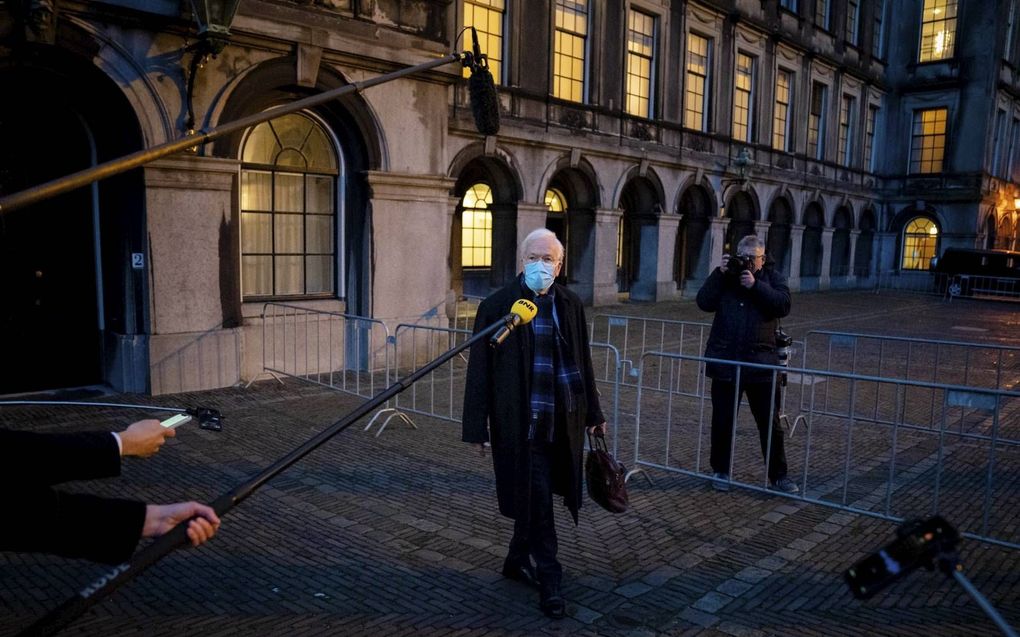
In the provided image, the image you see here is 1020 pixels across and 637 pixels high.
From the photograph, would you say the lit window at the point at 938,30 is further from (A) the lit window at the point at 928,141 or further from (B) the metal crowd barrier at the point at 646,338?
(B) the metal crowd barrier at the point at 646,338

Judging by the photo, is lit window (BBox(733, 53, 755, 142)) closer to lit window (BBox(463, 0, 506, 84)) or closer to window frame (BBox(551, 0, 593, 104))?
window frame (BBox(551, 0, 593, 104))

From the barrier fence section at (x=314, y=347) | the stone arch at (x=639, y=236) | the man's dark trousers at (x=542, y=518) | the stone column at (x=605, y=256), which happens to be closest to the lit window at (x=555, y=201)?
the stone column at (x=605, y=256)

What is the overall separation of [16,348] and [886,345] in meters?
15.4

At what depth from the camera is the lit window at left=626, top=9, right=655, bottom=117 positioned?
1878 centimetres

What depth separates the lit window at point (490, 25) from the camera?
578 inches

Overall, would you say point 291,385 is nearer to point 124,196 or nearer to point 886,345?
point 124,196

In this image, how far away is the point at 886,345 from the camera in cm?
1534

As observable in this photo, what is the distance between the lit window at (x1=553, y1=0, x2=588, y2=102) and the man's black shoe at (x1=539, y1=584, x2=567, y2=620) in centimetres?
1444

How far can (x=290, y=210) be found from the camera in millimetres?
10836

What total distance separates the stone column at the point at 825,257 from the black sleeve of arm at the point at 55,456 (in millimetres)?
30910

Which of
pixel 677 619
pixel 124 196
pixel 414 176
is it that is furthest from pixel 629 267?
pixel 677 619

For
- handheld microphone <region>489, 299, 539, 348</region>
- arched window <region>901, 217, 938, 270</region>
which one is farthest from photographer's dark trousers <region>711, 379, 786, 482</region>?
arched window <region>901, 217, 938, 270</region>

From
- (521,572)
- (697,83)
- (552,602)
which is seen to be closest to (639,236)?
(697,83)

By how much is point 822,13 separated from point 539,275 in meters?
29.0
